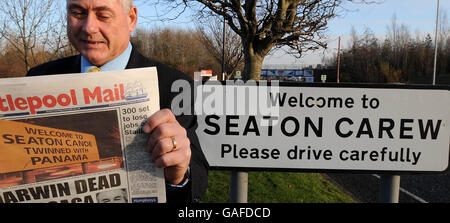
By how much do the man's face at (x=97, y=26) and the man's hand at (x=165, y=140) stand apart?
463 millimetres

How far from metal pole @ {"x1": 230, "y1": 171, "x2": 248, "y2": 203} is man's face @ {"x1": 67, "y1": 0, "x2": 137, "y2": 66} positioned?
4.33ft

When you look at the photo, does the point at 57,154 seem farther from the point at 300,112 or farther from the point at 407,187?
the point at 407,187

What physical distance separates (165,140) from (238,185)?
4.19 ft

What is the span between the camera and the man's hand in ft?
3.29

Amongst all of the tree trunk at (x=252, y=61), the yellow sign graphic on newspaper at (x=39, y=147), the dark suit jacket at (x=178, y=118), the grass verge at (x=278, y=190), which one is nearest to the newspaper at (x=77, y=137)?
the yellow sign graphic on newspaper at (x=39, y=147)

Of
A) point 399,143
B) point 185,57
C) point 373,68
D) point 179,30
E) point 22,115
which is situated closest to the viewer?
point 22,115

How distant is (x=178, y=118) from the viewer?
1.33m

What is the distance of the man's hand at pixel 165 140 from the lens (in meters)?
1.00

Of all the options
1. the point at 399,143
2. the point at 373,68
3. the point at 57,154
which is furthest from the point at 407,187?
the point at 373,68

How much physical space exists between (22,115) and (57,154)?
0.19 meters

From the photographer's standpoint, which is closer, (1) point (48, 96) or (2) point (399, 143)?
(1) point (48, 96)

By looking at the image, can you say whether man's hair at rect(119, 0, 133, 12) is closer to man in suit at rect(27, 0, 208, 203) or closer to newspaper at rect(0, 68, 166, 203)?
man in suit at rect(27, 0, 208, 203)

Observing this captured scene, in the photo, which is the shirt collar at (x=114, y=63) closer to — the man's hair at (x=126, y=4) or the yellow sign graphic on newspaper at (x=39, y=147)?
the man's hair at (x=126, y=4)
